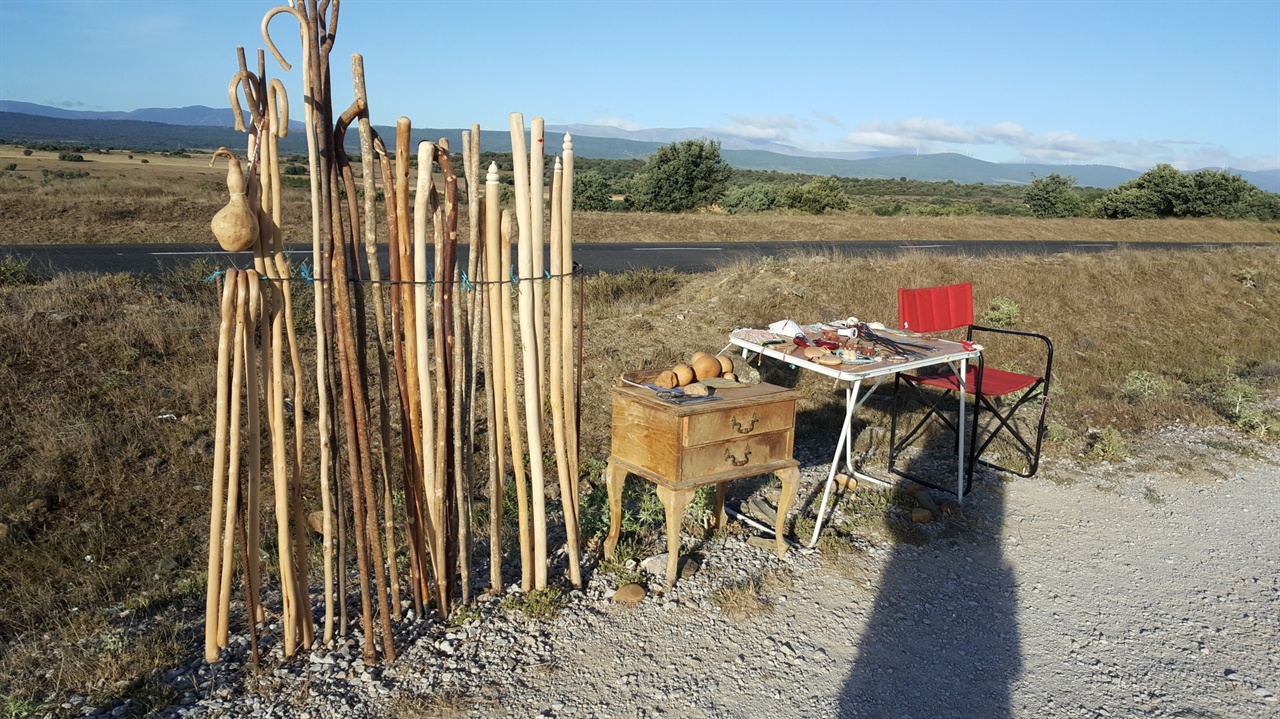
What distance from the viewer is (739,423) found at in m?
3.96

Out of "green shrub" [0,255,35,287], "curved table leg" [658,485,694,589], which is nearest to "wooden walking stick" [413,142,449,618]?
"curved table leg" [658,485,694,589]

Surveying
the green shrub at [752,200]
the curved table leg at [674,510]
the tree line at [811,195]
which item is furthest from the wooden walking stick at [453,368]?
the green shrub at [752,200]

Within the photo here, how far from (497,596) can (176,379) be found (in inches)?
167

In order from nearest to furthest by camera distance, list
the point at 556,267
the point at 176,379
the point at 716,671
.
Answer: the point at 716,671 < the point at 556,267 < the point at 176,379

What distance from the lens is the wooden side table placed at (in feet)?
12.5

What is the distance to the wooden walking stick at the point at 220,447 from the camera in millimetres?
2910

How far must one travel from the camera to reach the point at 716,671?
3.45m

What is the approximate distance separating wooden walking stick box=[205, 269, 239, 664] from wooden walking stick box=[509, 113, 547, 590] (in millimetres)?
1075

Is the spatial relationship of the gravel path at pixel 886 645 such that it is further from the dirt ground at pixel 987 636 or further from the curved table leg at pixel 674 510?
the curved table leg at pixel 674 510

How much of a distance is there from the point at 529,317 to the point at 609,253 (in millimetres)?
13281

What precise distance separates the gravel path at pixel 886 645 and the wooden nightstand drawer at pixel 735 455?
25.0 inches

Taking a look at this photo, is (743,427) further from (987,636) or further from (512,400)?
(987,636)

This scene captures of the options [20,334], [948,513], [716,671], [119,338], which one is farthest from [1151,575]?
[20,334]

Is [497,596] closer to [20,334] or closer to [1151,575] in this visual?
[1151,575]
